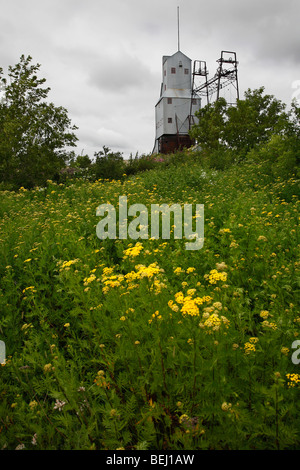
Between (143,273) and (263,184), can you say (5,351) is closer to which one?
(143,273)

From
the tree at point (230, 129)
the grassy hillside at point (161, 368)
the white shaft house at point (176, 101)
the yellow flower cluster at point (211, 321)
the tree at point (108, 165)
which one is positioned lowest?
the grassy hillside at point (161, 368)

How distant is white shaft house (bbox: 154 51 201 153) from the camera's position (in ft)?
104

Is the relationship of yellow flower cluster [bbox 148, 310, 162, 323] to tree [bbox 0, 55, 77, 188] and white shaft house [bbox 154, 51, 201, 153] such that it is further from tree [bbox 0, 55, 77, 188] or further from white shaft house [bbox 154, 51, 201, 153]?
white shaft house [bbox 154, 51, 201, 153]

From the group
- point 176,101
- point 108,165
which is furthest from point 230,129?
point 176,101

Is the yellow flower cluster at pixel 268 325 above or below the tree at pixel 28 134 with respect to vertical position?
below

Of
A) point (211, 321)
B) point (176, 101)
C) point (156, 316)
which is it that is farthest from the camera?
point (176, 101)

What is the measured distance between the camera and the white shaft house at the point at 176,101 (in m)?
31.7

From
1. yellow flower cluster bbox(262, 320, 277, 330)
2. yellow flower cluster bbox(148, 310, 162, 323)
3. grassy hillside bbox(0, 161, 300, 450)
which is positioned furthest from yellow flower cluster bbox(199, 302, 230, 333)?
yellow flower cluster bbox(148, 310, 162, 323)

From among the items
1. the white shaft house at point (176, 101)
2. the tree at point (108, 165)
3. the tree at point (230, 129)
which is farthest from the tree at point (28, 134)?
the white shaft house at point (176, 101)

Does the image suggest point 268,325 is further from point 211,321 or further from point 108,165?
point 108,165

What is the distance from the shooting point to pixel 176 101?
3194 centimetres

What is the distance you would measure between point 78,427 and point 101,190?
7611 millimetres

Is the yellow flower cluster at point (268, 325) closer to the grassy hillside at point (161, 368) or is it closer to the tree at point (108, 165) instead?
the grassy hillside at point (161, 368)
